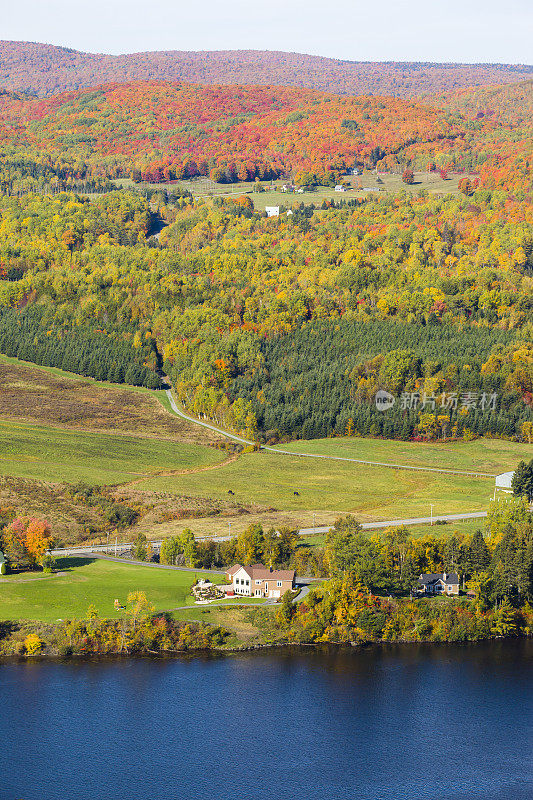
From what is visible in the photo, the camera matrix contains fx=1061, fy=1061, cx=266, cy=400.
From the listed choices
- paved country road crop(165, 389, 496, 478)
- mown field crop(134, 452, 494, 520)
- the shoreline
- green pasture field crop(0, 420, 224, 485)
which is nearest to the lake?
the shoreline

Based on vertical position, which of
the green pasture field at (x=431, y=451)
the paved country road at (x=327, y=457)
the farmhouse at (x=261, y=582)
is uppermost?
the green pasture field at (x=431, y=451)

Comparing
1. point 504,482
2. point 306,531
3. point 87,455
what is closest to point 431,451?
point 504,482

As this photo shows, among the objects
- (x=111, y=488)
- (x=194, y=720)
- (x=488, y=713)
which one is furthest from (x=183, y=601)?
(x=111, y=488)

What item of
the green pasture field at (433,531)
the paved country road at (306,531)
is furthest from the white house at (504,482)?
the green pasture field at (433,531)

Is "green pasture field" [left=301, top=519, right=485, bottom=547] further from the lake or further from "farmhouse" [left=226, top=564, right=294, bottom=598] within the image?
the lake

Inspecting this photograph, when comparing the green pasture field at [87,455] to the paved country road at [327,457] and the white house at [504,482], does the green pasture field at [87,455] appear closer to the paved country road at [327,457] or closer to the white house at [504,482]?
the paved country road at [327,457]

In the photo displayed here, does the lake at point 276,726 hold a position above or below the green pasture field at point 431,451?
below
